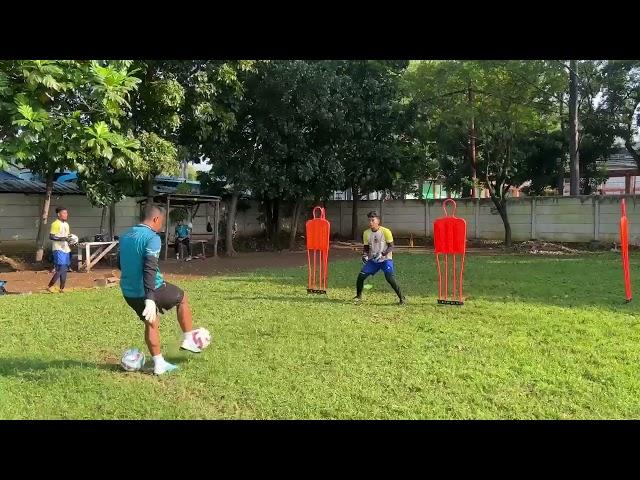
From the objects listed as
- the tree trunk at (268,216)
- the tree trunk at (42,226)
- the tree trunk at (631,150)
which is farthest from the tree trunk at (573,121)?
the tree trunk at (42,226)

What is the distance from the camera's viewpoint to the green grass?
4.73 metres

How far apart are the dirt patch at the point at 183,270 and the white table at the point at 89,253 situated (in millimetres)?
256

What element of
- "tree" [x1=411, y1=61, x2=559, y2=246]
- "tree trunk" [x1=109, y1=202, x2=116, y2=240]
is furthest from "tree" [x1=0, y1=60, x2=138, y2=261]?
"tree" [x1=411, y1=61, x2=559, y2=246]

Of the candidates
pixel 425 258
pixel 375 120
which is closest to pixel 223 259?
pixel 425 258

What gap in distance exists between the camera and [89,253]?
594 inches

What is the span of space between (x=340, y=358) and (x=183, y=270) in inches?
388

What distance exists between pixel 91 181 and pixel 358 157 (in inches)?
412

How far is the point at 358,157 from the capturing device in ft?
72.6

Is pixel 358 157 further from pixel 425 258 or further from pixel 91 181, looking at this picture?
pixel 91 181

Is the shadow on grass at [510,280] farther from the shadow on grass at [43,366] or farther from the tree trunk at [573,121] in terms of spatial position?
the tree trunk at [573,121]

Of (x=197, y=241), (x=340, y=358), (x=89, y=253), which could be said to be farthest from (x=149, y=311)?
(x=197, y=241)

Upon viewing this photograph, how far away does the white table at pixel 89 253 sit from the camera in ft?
48.6

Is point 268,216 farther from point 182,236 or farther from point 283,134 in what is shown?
point 182,236

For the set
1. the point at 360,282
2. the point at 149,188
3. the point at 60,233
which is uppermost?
the point at 149,188
